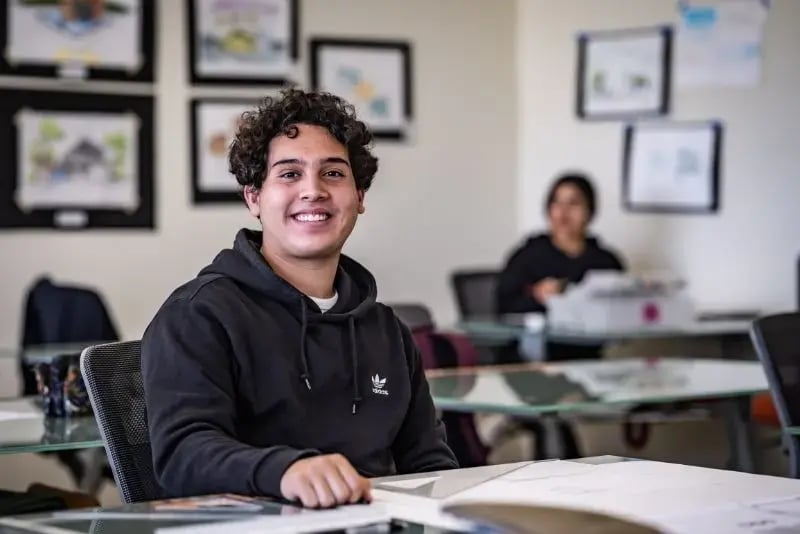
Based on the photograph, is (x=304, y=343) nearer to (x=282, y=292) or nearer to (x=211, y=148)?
(x=282, y=292)

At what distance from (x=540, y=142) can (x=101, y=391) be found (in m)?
4.73

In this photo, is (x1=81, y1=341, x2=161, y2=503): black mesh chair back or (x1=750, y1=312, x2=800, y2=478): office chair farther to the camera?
(x1=750, y1=312, x2=800, y2=478): office chair

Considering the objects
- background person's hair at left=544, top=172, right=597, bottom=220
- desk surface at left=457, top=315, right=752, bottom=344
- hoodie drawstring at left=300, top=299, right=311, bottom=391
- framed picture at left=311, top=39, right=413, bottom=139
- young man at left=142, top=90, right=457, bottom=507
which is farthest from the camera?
framed picture at left=311, top=39, right=413, bottom=139

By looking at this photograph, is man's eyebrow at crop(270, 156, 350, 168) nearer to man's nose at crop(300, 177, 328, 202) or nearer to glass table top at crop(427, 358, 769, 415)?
man's nose at crop(300, 177, 328, 202)

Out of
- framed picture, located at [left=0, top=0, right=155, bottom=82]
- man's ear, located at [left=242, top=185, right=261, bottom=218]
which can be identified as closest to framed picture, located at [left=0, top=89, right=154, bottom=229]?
framed picture, located at [left=0, top=0, right=155, bottom=82]

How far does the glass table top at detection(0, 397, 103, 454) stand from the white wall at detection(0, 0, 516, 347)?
256 cm

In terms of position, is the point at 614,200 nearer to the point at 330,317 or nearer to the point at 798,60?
the point at 798,60

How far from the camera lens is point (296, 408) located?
1953 millimetres

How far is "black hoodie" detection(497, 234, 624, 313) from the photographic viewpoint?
5.75 meters

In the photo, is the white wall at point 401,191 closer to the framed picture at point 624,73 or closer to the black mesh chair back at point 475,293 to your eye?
the black mesh chair back at point 475,293

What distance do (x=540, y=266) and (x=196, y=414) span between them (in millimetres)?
4086

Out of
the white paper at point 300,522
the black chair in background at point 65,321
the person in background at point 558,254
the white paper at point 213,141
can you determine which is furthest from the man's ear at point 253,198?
the white paper at point 213,141

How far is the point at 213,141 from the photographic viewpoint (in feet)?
19.4

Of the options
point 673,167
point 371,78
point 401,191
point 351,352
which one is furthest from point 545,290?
point 351,352
